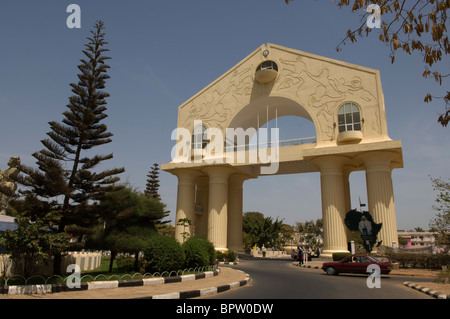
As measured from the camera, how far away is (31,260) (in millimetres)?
8742

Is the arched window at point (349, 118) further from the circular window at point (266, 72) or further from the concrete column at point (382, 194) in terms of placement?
the circular window at point (266, 72)

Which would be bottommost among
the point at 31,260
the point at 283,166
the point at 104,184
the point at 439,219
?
the point at 31,260

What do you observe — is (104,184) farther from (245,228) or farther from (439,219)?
(245,228)

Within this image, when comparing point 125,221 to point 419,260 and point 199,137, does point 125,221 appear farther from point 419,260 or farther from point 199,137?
point 419,260

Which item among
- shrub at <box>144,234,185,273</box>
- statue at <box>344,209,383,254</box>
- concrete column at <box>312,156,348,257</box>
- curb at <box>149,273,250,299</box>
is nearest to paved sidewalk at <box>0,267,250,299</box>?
curb at <box>149,273,250,299</box>

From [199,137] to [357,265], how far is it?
1676 centimetres

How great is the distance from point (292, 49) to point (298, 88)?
11.0 ft

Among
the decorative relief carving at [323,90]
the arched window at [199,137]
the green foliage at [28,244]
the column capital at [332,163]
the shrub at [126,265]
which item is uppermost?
the decorative relief carving at [323,90]

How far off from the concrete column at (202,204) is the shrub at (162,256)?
17496 millimetres

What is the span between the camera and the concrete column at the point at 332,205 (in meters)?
20.9

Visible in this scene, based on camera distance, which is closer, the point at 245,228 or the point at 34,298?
the point at 34,298

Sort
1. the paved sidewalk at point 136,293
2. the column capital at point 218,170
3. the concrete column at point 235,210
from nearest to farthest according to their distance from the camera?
the paved sidewalk at point 136,293 < the column capital at point 218,170 < the concrete column at point 235,210

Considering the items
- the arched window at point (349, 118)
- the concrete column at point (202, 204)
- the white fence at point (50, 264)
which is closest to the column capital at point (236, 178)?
the concrete column at point (202, 204)
